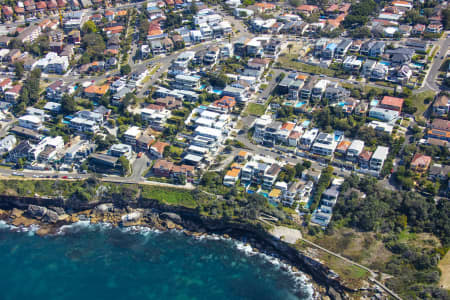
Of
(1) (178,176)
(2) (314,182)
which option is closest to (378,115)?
(2) (314,182)

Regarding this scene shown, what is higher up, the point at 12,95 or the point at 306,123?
the point at 12,95

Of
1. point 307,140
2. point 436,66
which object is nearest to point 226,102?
point 307,140

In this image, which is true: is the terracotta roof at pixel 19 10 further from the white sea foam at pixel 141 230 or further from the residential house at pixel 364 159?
the residential house at pixel 364 159

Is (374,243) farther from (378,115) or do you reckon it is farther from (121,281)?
(121,281)

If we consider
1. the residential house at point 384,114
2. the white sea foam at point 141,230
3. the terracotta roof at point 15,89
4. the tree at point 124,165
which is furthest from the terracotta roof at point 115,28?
the residential house at point 384,114

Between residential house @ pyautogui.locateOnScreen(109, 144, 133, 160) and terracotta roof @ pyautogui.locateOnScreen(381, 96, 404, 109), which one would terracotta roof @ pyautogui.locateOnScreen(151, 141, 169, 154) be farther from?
terracotta roof @ pyautogui.locateOnScreen(381, 96, 404, 109)

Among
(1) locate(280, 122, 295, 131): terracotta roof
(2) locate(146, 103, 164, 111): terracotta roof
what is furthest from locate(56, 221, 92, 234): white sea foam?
(1) locate(280, 122, 295, 131): terracotta roof

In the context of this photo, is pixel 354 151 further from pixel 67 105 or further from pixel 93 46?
pixel 93 46
